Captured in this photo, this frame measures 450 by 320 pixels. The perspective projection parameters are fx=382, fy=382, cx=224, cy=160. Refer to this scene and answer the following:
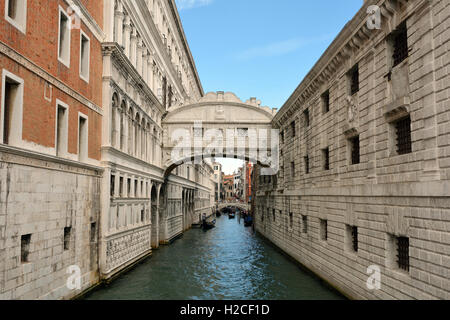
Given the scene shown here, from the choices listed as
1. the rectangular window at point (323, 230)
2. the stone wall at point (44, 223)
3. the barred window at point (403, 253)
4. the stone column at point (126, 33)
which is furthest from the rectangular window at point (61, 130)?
the rectangular window at point (323, 230)

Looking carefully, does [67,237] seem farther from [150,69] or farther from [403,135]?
[150,69]

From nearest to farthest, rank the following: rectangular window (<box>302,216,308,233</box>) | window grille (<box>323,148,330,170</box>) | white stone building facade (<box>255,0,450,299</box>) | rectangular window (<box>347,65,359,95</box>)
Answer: white stone building facade (<box>255,0,450,299</box>) < rectangular window (<box>347,65,359,95</box>) < window grille (<box>323,148,330,170</box>) < rectangular window (<box>302,216,308,233</box>)

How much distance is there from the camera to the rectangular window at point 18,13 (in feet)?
28.3

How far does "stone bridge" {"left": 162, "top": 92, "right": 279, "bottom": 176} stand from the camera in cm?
2450

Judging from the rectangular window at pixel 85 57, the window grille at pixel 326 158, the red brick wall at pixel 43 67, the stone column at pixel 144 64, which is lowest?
the window grille at pixel 326 158

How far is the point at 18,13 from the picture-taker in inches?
347

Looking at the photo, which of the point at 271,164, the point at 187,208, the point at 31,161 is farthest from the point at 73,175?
the point at 187,208

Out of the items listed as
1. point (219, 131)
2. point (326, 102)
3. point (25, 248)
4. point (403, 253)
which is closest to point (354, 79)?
point (326, 102)

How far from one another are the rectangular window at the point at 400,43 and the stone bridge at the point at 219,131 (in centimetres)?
1498

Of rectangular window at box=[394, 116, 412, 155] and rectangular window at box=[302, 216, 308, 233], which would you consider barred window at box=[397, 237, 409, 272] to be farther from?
rectangular window at box=[302, 216, 308, 233]

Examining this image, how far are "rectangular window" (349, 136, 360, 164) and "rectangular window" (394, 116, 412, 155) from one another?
8.63ft

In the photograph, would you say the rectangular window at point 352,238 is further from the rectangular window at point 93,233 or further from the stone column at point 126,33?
the stone column at point 126,33

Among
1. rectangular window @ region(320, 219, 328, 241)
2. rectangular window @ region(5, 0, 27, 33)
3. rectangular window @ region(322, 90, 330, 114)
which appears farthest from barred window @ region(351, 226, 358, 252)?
rectangular window @ region(5, 0, 27, 33)
